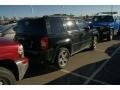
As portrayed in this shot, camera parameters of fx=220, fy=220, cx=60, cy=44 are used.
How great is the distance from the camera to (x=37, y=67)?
767 centimetres

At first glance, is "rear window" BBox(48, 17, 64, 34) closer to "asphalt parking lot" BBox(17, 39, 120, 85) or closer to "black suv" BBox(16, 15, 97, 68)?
"black suv" BBox(16, 15, 97, 68)

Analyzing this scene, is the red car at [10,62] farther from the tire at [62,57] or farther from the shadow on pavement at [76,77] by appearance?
the tire at [62,57]

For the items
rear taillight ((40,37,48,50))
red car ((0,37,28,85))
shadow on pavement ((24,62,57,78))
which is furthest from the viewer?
shadow on pavement ((24,62,57,78))

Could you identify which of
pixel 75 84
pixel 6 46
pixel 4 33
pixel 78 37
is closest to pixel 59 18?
pixel 78 37

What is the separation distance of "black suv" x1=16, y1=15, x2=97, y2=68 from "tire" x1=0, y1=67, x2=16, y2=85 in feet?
6.61

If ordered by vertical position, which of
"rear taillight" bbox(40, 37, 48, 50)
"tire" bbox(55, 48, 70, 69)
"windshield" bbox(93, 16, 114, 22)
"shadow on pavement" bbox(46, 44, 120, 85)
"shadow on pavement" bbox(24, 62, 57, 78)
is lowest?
"shadow on pavement" bbox(46, 44, 120, 85)

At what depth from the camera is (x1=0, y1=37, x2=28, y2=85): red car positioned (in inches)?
177

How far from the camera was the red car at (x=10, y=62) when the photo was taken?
177 inches

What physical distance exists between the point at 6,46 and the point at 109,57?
18.1ft

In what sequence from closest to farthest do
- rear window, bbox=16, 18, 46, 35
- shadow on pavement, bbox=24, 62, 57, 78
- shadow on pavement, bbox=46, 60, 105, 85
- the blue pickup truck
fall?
shadow on pavement, bbox=46, 60, 105, 85 < rear window, bbox=16, 18, 46, 35 < shadow on pavement, bbox=24, 62, 57, 78 < the blue pickup truck

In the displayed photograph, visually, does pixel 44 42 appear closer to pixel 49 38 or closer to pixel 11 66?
pixel 49 38

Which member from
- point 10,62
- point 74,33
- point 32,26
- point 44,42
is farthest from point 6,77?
point 74,33

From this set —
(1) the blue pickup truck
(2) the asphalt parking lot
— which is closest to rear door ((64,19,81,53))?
(2) the asphalt parking lot

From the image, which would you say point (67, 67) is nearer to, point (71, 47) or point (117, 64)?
point (71, 47)
